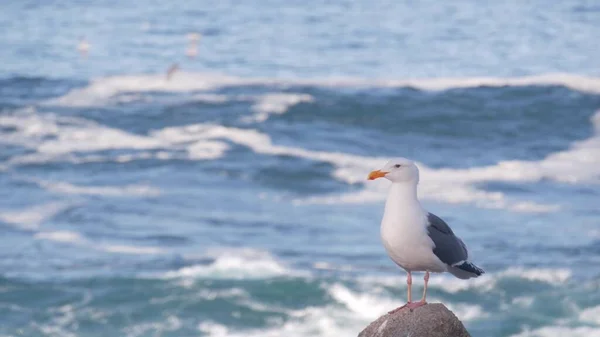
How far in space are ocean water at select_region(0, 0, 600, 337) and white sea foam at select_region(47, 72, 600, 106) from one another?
114 mm

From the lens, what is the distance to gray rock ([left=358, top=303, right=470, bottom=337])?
27.9ft

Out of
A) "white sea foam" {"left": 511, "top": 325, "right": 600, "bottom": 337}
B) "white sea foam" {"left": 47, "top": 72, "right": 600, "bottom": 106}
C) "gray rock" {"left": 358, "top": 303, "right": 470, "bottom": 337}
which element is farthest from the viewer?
"white sea foam" {"left": 47, "top": 72, "right": 600, "bottom": 106}

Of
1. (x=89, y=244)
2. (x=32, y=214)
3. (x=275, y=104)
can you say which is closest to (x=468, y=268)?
(x=89, y=244)

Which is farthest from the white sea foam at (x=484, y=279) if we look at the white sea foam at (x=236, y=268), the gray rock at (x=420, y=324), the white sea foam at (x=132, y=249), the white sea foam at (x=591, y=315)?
the gray rock at (x=420, y=324)

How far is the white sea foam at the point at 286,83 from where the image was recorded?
1506 inches

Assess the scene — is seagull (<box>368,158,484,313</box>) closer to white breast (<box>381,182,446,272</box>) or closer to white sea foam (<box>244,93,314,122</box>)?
white breast (<box>381,182,446,272</box>)

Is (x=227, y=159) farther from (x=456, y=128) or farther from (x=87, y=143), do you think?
(x=456, y=128)

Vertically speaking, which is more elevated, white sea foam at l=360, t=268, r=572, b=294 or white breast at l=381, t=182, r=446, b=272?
white sea foam at l=360, t=268, r=572, b=294

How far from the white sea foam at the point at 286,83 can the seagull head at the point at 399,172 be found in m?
29.9

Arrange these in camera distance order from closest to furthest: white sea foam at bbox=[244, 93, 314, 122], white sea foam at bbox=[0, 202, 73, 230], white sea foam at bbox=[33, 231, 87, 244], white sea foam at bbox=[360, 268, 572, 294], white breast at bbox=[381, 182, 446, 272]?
1. white breast at bbox=[381, 182, 446, 272]
2. white sea foam at bbox=[360, 268, 572, 294]
3. white sea foam at bbox=[33, 231, 87, 244]
4. white sea foam at bbox=[0, 202, 73, 230]
5. white sea foam at bbox=[244, 93, 314, 122]

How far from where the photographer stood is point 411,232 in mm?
8008

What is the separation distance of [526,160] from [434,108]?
5498mm

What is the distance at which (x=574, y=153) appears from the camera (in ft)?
107

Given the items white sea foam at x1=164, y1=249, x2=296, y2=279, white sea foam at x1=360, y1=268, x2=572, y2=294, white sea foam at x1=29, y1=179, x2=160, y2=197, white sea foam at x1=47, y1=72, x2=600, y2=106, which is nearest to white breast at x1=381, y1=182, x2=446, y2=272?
white sea foam at x1=360, y1=268, x2=572, y2=294
